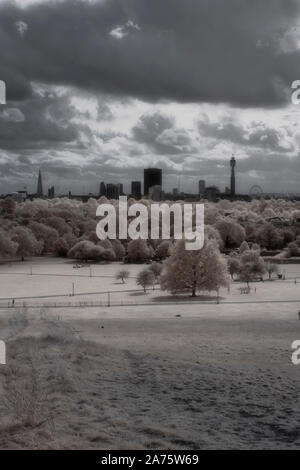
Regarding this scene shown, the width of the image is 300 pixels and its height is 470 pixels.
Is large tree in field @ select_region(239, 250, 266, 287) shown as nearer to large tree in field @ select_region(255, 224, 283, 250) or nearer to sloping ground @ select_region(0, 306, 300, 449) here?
sloping ground @ select_region(0, 306, 300, 449)

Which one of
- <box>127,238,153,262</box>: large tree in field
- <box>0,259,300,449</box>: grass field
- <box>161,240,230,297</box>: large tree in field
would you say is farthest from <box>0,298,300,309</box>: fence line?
<box>127,238,153,262</box>: large tree in field

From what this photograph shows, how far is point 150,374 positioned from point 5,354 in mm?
7279

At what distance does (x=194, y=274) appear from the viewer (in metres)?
51.3

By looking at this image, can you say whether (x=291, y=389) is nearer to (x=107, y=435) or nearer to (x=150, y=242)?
(x=107, y=435)

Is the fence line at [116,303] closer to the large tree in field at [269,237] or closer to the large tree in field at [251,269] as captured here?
the large tree in field at [251,269]

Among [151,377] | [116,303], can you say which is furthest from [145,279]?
[151,377]

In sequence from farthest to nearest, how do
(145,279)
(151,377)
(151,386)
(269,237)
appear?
(269,237), (145,279), (151,377), (151,386)

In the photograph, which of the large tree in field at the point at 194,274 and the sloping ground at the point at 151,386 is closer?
the sloping ground at the point at 151,386

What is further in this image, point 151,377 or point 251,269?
point 251,269

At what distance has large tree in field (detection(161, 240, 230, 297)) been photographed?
50.8m

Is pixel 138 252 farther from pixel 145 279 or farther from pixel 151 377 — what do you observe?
pixel 151 377

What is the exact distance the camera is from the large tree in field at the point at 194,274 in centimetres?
5081

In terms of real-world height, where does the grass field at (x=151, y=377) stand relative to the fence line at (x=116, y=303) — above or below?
below

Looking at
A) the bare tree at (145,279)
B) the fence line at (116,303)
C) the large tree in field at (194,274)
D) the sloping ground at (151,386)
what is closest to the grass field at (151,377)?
the sloping ground at (151,386)
